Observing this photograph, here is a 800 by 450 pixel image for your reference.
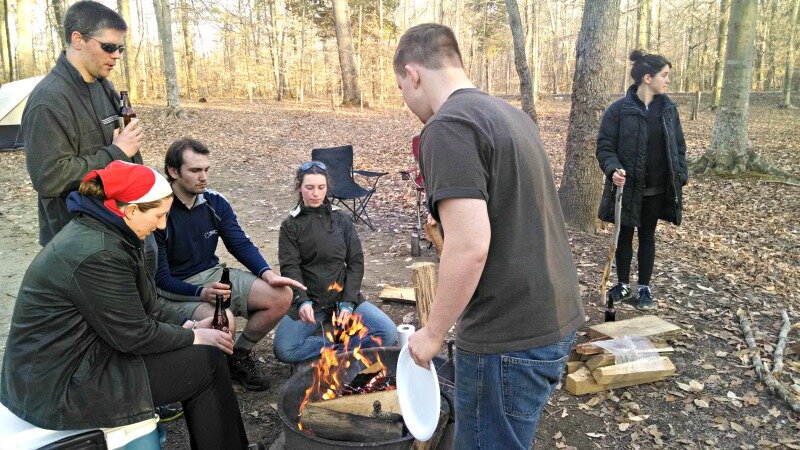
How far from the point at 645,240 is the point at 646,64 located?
1513 millimetres

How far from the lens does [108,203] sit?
223 cm

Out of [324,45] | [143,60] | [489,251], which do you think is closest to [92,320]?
[489,251]

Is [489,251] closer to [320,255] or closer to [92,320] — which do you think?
[92,320]

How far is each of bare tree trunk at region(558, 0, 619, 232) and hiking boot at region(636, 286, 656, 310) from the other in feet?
6.20

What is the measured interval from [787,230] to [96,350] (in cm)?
775

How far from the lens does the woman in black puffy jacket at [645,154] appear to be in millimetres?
4535

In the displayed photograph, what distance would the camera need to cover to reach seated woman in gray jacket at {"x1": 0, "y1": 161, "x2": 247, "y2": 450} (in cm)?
214

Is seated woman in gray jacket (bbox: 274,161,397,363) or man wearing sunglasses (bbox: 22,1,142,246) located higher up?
man wearing sunglasses (bbox: 22,1,142,246)

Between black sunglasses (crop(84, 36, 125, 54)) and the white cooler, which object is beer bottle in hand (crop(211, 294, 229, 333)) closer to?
the white cooler

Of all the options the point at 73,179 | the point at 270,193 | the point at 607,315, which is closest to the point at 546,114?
the point at 270,193

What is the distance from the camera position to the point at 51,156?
2838 millimetres

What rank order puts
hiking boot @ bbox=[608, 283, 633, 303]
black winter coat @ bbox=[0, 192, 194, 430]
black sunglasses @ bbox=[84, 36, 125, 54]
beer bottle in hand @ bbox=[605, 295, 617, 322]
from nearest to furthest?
black winter coat @ bbox=[0, 192, 194, 430]
black sunglasses @ bbox=[84, 36, 125, 54]
beer bottle in hand @ bbox=[605, 295, 617, 322]
hiking boot @ bbox=[608, 283, 633, 303]

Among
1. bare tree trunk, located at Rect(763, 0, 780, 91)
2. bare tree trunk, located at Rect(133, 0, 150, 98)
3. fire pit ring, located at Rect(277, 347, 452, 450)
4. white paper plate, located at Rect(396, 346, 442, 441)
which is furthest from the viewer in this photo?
bare tree trunk, located at Rect(133, 0, 150, 98)

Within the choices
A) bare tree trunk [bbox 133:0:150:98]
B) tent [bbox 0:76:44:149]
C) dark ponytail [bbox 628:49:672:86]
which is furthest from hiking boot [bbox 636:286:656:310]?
bare tree trunk [bbox 133:0:150:98]
